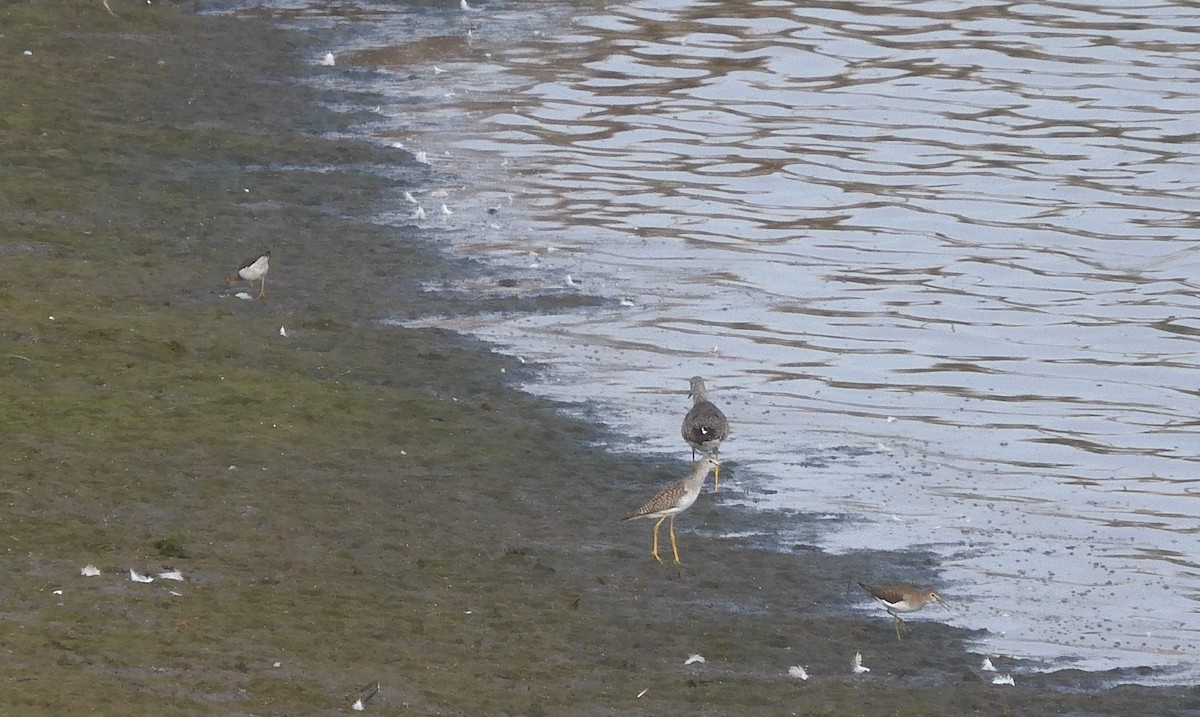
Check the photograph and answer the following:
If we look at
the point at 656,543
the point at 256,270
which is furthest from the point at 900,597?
the point at 256,270

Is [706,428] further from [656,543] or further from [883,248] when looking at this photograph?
[883,248]

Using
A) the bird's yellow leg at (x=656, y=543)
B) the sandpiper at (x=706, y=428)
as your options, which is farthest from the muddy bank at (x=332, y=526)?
the sandpiper at (x=706, y=428)

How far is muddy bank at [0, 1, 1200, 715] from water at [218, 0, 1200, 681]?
70cm

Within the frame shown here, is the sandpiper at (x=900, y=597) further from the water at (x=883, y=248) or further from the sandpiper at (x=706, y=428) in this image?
the sandpiper at (x=706, y=428)

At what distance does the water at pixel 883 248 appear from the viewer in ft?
34.2

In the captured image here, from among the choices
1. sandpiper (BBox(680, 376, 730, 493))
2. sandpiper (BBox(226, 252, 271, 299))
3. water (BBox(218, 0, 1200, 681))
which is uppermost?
sandpiper (BBox(226, 252, 271, 299))

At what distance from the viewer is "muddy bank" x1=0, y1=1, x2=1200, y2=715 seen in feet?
23.8

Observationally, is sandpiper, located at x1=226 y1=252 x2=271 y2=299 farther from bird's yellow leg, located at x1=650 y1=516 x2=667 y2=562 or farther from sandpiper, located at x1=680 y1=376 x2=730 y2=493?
bird's yellow leg, located at x1=650 y1=516 x2=667 y2=562

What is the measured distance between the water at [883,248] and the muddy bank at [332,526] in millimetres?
700

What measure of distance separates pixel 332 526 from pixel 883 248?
28.9 ft

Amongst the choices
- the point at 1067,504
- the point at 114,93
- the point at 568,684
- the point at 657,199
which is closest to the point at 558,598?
the point at 568,684

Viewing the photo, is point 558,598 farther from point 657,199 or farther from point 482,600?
point 657,199

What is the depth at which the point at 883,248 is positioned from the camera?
16.6 m

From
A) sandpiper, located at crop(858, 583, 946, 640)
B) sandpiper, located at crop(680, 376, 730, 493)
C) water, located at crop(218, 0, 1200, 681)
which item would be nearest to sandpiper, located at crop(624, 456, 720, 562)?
water, located at crop(218, 0, 1200, 681)
